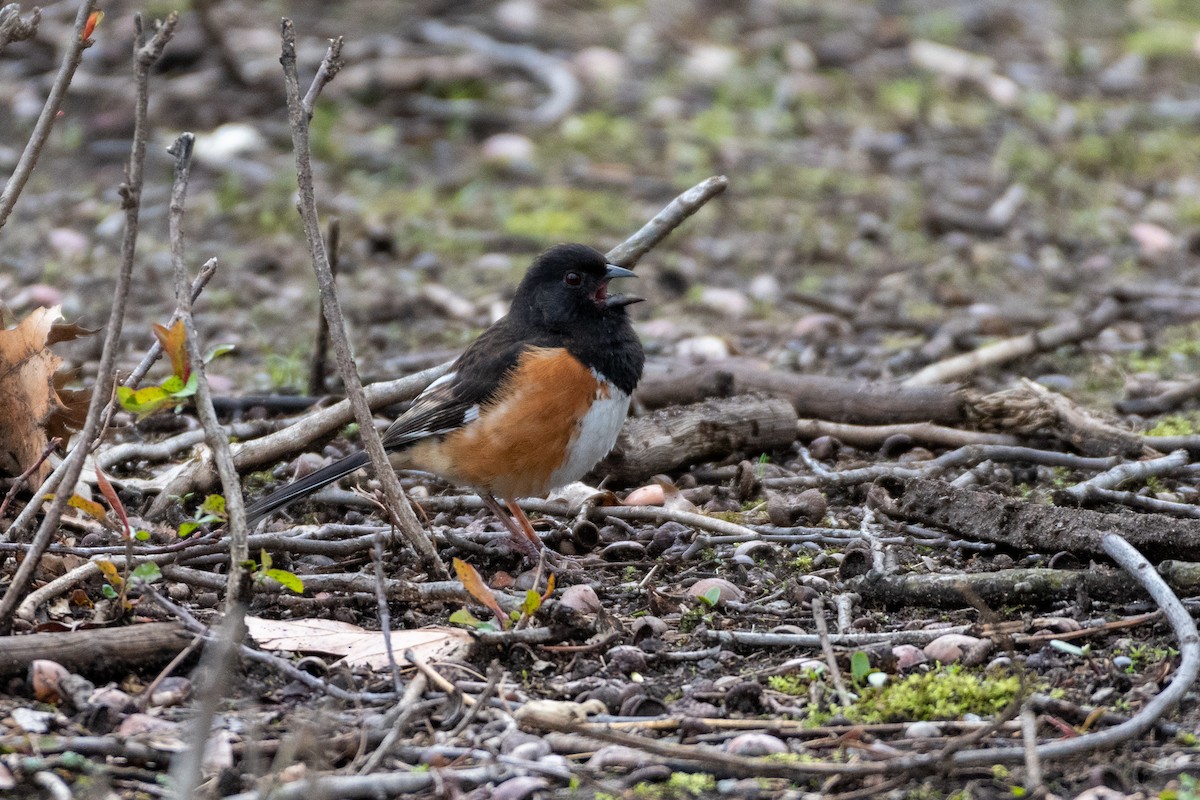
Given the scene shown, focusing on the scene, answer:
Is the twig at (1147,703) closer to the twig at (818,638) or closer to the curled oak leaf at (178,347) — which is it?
the twig at (818,638)

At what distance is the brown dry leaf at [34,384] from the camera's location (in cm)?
358

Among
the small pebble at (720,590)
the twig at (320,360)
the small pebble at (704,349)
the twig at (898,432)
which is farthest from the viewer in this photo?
the small pebble at (704,349)

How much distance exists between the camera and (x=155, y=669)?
295cm

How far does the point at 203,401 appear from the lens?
2.87 m

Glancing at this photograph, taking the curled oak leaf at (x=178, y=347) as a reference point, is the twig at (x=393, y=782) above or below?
below

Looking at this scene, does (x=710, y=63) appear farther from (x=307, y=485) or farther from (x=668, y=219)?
(x=307, y=485)

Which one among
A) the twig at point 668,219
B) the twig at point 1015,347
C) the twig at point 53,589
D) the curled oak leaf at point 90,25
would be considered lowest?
the twig at point 1015,347

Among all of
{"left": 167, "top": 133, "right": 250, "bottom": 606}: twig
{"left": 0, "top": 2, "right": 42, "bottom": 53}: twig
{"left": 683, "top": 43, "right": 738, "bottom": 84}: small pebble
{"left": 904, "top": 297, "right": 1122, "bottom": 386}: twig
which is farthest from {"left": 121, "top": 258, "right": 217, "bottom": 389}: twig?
{"left": 683, "top": 43, "right": 738, "bottom": 84}: small pebble

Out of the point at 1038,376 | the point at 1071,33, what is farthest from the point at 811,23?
the point at 1038,376

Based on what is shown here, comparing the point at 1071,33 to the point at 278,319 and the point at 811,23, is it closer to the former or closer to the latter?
the point at 811,23

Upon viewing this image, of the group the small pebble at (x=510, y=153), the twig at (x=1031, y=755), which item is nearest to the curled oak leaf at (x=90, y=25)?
the twig at (x=1031, y=755)

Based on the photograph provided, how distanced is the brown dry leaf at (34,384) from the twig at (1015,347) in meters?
2.98

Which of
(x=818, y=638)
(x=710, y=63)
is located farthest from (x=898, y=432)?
(x=710, y=63)

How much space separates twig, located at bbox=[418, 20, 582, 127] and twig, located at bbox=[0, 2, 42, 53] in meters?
5.56
